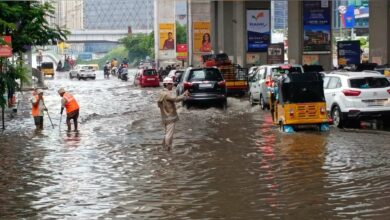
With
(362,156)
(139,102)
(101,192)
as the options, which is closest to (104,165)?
(101,192)

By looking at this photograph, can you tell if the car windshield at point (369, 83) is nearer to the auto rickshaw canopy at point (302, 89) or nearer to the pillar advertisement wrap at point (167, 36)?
the auto rickshaw canopy at point (302, 89)

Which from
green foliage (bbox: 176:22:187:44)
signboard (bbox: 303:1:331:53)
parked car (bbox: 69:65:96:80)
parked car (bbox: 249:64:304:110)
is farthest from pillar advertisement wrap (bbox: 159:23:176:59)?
parked car (bbox: 249:64:304:110)

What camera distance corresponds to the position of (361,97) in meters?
18.8

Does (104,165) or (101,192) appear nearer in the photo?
(101,192)

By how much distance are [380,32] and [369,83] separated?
17.6 metres

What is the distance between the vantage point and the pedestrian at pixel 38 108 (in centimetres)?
2223

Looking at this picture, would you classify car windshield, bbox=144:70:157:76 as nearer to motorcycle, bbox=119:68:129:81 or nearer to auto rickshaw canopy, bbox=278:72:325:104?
motorcycle, bbox=119:68:129:81

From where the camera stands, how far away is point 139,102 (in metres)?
35.6

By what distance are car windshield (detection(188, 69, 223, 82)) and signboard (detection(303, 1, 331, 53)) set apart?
14.9 meters

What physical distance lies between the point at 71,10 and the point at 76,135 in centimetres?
15485

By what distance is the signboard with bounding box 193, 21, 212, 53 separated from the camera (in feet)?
220

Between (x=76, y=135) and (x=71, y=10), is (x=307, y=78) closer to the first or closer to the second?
(x=76, y=135)

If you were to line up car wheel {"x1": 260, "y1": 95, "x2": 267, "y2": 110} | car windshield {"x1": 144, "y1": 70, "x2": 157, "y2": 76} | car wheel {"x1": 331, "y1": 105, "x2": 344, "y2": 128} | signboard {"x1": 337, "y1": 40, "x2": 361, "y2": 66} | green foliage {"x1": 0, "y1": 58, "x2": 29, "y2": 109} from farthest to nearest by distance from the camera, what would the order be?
car windshield {"x1": 144, "y1": 70, "x2": 157, "y2": 76}, signboard {"x1": 337, "y1": 40, "x2": 361, "y2": 66}, car wheel {"x1": 260, "y1": 95, "x2": 267, "y2": 110}, green foliage {"x1": 0, "y1": 58, "x2": 29, "y2": 109}, car wheel {"x1": 331, "y1": 105, "x2": 344, "y2": 128}

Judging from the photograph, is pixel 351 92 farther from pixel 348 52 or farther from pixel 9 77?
pixel 348 52
